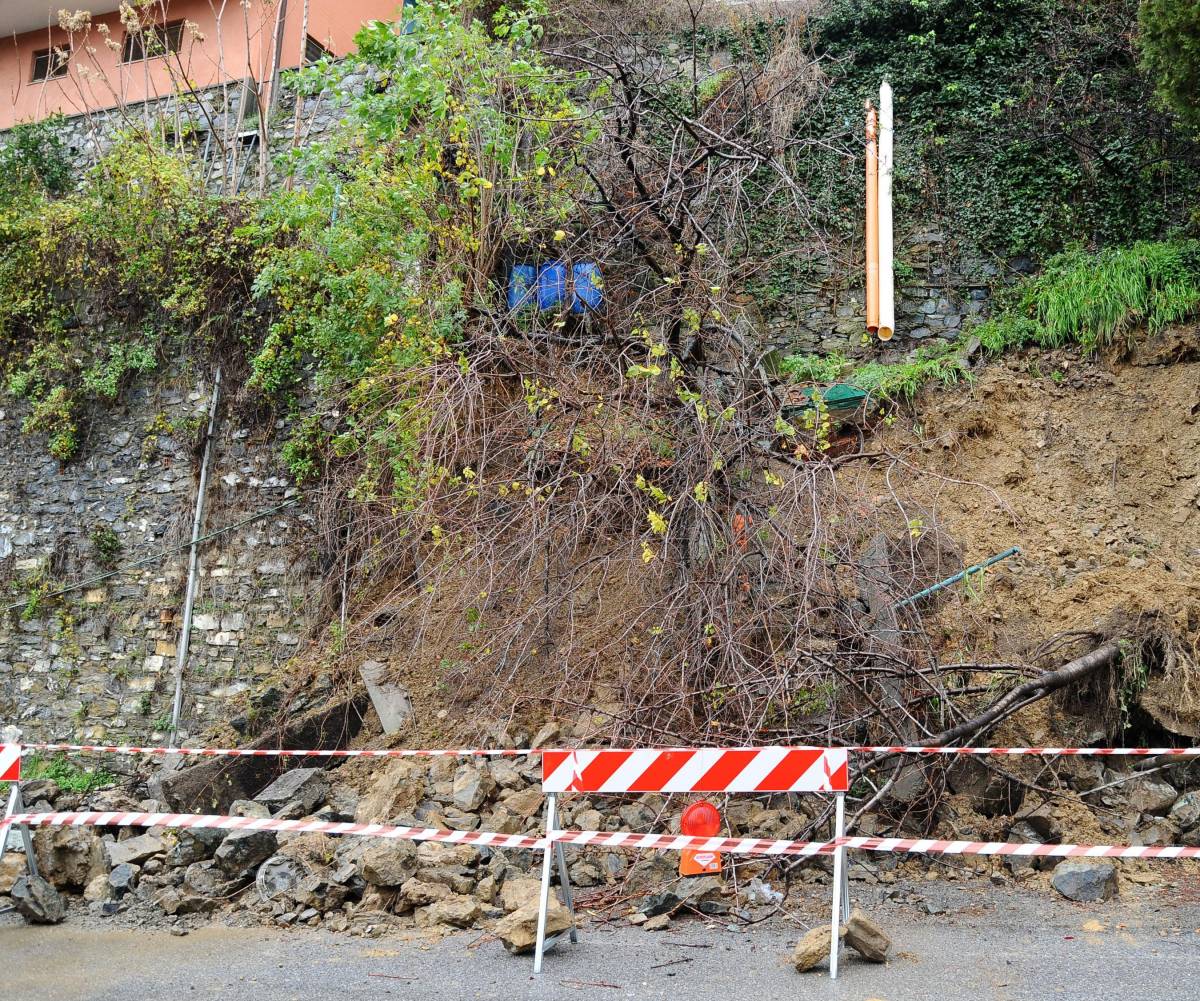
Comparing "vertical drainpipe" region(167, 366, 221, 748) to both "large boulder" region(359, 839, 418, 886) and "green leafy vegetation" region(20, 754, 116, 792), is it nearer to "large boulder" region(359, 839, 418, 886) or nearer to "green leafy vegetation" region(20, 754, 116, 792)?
"green leafy vegetation" region(20, 754, 116, 792)

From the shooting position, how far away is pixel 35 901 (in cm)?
564

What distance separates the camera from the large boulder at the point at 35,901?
564 cm

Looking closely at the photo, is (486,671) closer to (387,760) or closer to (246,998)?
(387,760)

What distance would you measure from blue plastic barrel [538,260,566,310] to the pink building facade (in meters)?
6.40

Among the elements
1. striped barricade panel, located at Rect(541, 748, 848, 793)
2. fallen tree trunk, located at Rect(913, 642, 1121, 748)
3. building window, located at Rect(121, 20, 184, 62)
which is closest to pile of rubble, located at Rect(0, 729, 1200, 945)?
fallen tree trunk, located at Rect(913, 642, 1121, 748)

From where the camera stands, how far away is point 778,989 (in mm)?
4312

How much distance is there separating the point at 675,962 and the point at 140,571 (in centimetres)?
816

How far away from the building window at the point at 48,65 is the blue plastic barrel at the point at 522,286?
9760mm

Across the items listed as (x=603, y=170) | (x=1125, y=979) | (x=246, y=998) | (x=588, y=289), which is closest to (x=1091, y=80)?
(x=603, y=170)

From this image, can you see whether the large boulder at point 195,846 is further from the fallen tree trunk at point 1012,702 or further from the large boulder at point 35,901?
the fallen tree trunk at point 1012,702

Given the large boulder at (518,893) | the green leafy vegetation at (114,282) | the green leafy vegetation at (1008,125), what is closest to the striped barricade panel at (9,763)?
the large boulder at (518,893)

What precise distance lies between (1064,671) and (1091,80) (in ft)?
22.2

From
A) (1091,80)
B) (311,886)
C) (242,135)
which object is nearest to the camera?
(311,886)

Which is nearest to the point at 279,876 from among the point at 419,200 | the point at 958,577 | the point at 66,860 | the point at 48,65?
the point at 66,860
